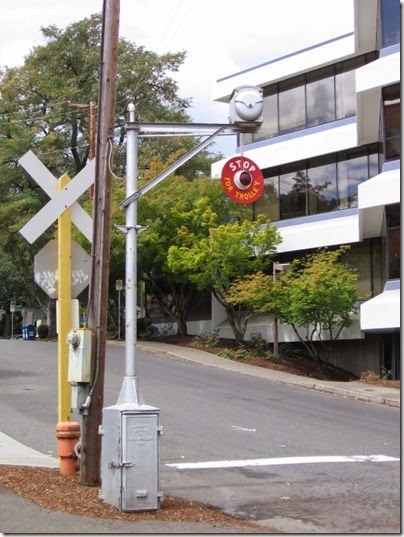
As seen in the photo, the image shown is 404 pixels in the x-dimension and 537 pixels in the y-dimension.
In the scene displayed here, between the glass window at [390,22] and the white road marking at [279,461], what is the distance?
1595cm

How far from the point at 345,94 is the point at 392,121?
17.4 ft

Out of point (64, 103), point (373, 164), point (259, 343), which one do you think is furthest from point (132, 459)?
point (64, 103)

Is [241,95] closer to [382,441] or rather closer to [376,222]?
[382,441]

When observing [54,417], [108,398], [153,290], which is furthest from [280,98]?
[54,417]

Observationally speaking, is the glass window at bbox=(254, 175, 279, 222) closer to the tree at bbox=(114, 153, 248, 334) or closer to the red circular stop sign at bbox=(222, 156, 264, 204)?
the tree at bbox=(114, 153, 248, 334)

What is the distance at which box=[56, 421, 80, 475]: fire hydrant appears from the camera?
9.38 metres

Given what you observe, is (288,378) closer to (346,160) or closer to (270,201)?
(346,160)

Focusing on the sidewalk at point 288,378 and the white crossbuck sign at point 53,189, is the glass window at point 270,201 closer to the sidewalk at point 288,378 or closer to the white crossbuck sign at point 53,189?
the sidewalk at point 288,378

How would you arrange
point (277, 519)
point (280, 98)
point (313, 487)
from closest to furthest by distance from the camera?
point (277, 519) < point (313, 487) < point (280, 98)

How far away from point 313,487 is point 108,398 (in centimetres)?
820

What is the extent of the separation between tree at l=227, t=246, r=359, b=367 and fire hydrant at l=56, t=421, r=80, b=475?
1691cm

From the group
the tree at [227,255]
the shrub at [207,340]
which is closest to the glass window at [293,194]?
the tree at [227,255]

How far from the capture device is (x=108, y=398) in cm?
1731

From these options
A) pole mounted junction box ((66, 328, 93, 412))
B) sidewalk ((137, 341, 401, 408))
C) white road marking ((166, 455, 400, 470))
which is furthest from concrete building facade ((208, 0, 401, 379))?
pole mounted junction box ((66, 328, 93, 412))
